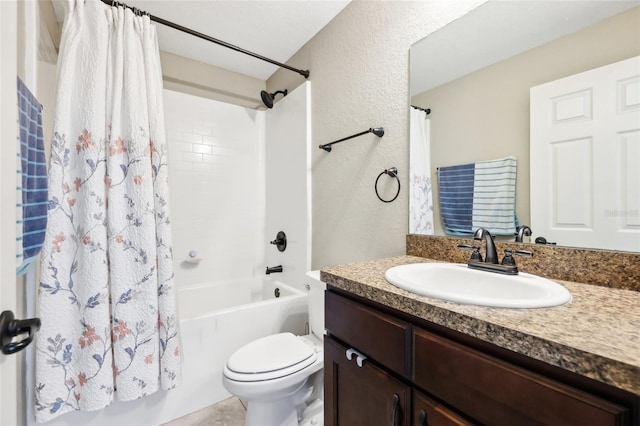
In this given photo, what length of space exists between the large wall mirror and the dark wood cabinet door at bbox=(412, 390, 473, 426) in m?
0.66

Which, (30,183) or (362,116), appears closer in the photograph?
(30,183)

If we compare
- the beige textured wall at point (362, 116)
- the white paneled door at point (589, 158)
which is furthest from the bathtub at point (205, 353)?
the white paneled door at point (589, 158)

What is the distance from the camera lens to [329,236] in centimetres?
190

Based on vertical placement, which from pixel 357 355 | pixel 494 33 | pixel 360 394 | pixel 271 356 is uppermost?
pixel 494 33

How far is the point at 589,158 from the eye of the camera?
2.69 ft

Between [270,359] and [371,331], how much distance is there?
77 cm

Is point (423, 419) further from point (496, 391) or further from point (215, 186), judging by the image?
point (215, 186)

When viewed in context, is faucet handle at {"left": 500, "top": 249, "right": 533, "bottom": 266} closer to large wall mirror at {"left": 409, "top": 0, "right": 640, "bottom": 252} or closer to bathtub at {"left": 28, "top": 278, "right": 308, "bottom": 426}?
large wall mirror at {"left": 409, "top": 0, "right": 640, "bottom": 252}

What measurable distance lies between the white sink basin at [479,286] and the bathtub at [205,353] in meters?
1.18

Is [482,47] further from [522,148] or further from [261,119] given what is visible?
[261,119]

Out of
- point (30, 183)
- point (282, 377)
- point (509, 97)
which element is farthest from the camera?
point (282, 377)

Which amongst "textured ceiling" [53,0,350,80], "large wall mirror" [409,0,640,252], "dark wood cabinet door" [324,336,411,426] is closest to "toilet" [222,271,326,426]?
"dark wood cabinet door" [324,336,411,426]

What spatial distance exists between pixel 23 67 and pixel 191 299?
179 cm

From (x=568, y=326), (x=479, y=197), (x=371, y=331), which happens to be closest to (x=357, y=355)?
(x=371, y=331)
